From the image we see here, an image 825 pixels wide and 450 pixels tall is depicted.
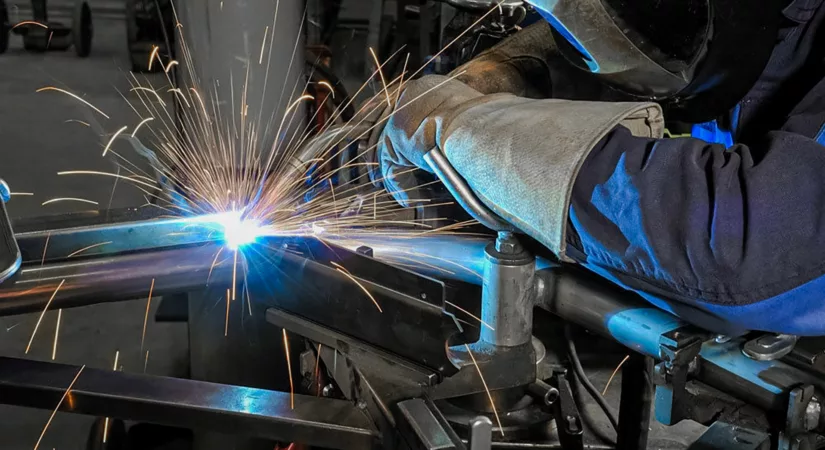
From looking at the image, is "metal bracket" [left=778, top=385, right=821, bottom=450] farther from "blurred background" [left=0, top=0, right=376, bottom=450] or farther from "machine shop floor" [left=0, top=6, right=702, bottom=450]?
"blurred background" [left=0, top=0, right=376, bottom=450]

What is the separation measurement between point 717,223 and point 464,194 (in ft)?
1.39

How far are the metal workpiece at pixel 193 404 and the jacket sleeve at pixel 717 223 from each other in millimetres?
536

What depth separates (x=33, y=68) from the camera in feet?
21.5

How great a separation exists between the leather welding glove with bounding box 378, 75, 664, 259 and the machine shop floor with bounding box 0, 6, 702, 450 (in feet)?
3.14

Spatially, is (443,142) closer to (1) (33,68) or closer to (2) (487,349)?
(2) (487,349)

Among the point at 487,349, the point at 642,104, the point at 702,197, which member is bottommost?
the point at 487,349

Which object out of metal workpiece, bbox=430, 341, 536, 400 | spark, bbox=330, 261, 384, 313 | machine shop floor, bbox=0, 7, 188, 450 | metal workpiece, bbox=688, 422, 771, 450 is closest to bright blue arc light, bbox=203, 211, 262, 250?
spark, bbox=330, 261, 384, 313

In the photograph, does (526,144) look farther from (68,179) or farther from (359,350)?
(68,179)

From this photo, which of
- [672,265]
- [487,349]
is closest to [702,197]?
[672,265]

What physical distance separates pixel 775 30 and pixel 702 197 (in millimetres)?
484

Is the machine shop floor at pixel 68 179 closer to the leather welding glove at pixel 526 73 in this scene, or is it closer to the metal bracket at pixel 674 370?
the leather welding glove at pixel 526 73

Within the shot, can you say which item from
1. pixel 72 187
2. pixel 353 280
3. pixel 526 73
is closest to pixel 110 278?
pixel 353 280

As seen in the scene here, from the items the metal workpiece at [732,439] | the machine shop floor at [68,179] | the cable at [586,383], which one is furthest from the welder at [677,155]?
the machine shop floor at [68,179]

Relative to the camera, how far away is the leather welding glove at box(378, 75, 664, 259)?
1.11 metres
